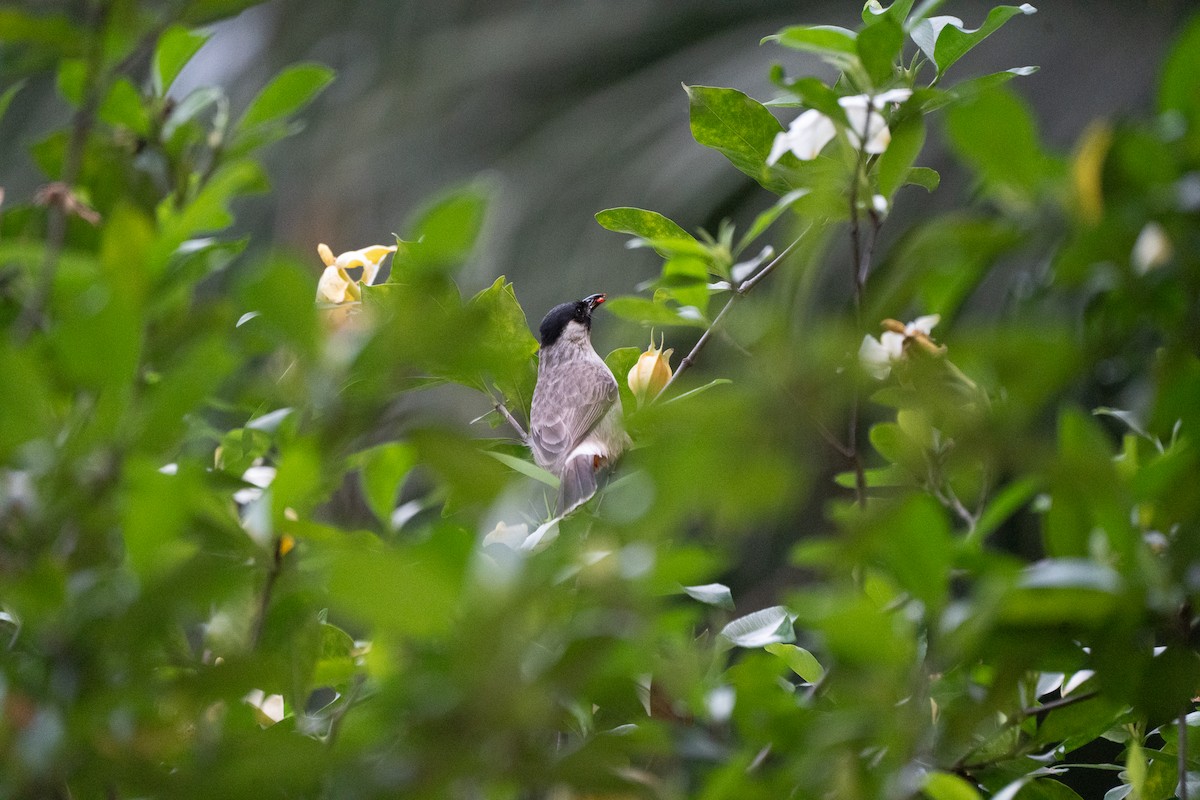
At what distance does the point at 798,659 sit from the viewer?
59 centimetres

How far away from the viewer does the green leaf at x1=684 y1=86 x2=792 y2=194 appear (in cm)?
62

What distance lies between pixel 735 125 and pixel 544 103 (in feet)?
10.4

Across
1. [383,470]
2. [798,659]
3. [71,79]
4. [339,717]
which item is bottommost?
[798,659]

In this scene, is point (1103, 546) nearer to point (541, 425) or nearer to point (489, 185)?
point (489, 185)

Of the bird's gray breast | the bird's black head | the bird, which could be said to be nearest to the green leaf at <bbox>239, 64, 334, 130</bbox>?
the bird

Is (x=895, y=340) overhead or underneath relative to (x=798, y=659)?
overhead

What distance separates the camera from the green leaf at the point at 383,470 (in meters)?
0.39

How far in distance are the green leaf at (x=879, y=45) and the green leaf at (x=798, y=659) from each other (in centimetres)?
30

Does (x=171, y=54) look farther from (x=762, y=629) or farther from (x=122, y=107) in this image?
(x=762, y=629)

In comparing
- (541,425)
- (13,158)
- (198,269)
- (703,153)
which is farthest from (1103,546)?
(13,158)

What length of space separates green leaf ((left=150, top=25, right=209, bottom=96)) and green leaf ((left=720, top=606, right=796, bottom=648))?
39cm

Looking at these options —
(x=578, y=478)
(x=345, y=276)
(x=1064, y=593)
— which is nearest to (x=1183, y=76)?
(x=1064, y=593)

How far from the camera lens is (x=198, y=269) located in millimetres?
405

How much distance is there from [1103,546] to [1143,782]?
21cm
